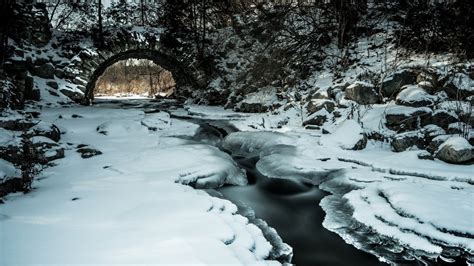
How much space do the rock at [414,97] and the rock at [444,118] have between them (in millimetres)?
472

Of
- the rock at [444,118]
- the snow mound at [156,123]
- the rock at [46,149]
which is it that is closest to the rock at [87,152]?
the rock at [46,149]

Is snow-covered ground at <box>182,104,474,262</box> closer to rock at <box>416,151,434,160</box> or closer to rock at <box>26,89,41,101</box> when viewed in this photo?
rock at <box>416,151,434,160</box>

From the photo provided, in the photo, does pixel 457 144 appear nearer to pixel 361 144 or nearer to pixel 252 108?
pixel 361 144

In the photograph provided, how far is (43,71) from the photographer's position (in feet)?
42.5

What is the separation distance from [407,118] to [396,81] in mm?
1650

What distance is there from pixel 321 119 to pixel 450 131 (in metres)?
3.06

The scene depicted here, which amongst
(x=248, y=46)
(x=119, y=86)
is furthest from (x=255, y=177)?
(x=119, y=86)

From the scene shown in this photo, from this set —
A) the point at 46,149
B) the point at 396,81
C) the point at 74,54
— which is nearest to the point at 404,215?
the point at 396,81

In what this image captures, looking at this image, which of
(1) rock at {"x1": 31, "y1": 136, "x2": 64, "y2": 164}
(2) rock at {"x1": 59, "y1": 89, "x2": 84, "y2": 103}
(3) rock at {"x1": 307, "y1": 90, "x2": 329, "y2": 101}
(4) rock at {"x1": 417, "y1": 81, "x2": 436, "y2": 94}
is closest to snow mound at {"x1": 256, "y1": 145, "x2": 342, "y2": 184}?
(4) rock at {"x1": 417, "y1": 81, "x2": 436, "y2": 94}

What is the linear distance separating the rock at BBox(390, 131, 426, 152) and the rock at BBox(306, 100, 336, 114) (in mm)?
2530

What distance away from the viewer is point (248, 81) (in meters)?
13.7

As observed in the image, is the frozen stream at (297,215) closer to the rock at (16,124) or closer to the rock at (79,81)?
the rock at (16,124)

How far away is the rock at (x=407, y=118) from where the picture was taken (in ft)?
21.7

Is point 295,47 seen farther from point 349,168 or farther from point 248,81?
point 349,168
